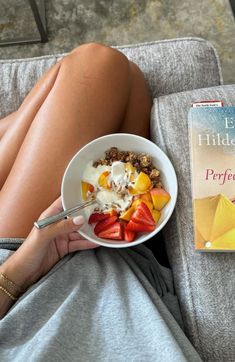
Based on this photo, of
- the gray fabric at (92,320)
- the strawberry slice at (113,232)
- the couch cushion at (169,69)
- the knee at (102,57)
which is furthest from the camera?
the couch cushion at (169,69)

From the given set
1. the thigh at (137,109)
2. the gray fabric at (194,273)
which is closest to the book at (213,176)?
the gray fabric at (194,273)

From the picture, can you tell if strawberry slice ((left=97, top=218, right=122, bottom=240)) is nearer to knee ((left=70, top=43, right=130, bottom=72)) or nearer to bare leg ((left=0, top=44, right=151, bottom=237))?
bare leg ((left=0, top=44, right=151, bottom=237))

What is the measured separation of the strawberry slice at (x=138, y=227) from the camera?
0.72m

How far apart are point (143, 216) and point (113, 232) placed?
0.20 ft

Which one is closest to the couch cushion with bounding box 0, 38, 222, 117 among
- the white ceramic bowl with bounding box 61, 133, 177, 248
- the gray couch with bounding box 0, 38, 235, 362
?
the gray couch with bounding box 0, 38, 235, 362

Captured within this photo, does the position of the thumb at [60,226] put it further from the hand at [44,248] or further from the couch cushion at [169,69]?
the couch cushion at [169,69]

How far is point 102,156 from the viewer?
0.81 meters

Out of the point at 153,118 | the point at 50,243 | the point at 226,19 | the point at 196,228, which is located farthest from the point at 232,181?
the point at 226,19

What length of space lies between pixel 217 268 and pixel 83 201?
0.86ft

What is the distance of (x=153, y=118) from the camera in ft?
2.80

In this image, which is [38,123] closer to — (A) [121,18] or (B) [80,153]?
(B) [80,153]

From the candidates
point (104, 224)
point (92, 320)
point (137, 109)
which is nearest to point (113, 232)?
point (104, 224)

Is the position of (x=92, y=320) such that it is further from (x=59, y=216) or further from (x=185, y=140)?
(x=185, y=140)

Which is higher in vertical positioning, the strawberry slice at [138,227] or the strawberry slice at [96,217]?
the strawberry slice at [96,217]
